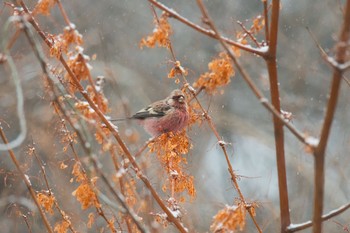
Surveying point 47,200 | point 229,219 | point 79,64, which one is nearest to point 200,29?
point 79,64

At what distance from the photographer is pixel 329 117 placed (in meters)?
1.51

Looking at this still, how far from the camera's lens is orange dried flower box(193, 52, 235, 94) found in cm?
243

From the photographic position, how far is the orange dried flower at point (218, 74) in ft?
7.96

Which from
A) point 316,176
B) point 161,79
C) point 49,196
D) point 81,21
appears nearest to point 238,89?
point 161,79

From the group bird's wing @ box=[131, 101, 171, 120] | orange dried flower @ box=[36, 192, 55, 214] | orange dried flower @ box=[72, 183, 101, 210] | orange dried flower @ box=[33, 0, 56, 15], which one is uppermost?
bird's wing @ box=[131, 101, 171, 120]

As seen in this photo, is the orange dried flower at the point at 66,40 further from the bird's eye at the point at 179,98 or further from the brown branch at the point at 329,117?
the bird's eye at the point at 179,98

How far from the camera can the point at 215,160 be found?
36.4 ft

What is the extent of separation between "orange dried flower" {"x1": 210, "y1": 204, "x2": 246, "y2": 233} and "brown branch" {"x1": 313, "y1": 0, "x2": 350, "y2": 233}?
40 centimetres

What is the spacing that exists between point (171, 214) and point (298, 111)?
217 inches

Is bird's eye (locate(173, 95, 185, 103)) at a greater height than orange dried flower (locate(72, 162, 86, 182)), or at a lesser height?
greater

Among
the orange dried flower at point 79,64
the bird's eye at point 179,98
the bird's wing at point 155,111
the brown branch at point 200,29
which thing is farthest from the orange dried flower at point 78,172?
the bird's wing at point 155,111

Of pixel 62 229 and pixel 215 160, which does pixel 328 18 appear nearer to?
pixel 215 160

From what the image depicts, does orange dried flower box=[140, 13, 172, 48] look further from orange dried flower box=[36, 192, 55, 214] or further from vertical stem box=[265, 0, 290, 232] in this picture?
orange dried flower box=[36, 192, 55, 214]

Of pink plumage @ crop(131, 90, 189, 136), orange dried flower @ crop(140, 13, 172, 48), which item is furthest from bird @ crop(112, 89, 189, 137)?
orange dried flower @ crop(140, 13, 172, 48)
